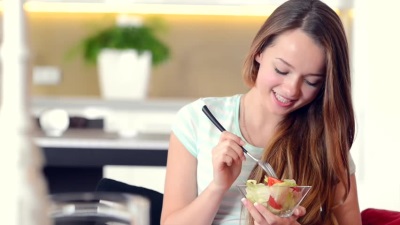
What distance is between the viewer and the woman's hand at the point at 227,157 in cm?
193

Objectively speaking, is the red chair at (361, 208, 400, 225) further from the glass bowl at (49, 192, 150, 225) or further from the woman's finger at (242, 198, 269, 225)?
the glass bowl at (49, 192, 150, 225)

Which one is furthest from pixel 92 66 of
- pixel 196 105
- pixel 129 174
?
pixel 196 105

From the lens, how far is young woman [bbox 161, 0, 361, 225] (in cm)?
210

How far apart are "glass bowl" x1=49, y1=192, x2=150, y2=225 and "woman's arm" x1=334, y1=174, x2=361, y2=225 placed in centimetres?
160

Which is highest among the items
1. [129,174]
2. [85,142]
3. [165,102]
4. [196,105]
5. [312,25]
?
[312,25]

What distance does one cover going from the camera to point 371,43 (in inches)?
202

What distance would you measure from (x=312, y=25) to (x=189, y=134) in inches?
16.2

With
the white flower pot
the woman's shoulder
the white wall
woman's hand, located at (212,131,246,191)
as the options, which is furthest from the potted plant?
woman's hand, located at (212,131,246,191)

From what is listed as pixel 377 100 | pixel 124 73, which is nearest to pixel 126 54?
pixel 124 73

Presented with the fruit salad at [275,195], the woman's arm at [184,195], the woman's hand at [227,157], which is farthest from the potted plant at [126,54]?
the fruit salad at [275,195]

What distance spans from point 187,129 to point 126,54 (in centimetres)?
303

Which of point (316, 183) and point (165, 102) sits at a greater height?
point (316, 183)

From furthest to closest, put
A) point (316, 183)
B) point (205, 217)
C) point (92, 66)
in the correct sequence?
point (92, 66)
point (316, 183)
point (205, 217)

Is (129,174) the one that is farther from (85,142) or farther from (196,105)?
(196,105)
